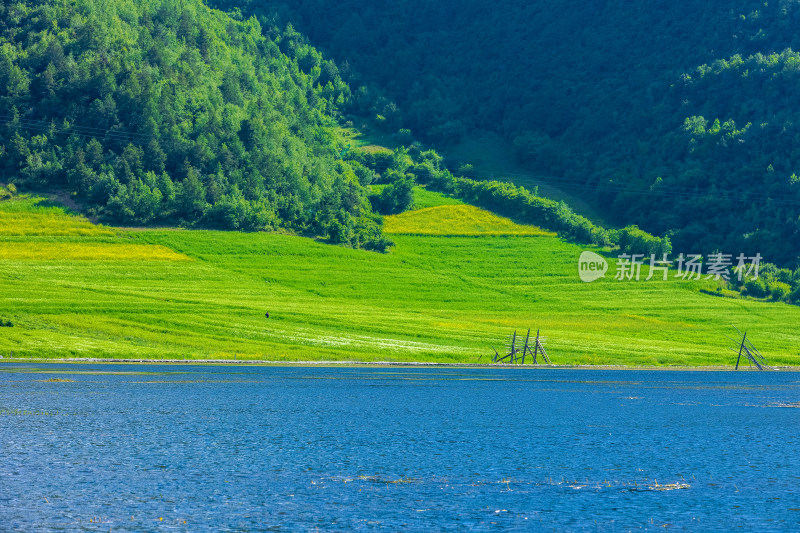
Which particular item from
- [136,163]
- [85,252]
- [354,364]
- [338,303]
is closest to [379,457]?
[354,364]

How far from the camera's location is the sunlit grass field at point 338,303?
294 feet

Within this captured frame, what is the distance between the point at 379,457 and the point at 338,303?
85.4m

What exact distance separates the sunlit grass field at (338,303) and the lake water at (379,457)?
2067 cm

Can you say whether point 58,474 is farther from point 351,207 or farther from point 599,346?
point 351,207

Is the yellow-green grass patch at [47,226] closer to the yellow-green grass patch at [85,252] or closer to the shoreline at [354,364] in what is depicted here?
the yellow-green grass patch at [85,252]

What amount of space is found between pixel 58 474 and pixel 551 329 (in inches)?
3528

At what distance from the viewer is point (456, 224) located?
18662 cm

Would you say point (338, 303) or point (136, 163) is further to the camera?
point (136, 163)

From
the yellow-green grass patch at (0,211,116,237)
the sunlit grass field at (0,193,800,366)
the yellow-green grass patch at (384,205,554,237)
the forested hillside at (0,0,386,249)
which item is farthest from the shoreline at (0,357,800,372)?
the yellow-green grass patch at (384,205,554,237)

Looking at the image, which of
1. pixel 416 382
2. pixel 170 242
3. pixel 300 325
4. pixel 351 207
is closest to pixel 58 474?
pixel 416 382

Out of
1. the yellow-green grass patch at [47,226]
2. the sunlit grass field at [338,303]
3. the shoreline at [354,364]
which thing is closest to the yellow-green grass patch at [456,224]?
the sunlit grass field at [338,303]

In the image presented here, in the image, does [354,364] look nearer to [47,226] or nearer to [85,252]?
[85,252]

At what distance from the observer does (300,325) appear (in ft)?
328

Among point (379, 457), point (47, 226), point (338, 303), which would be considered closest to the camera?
point (379, 457)
